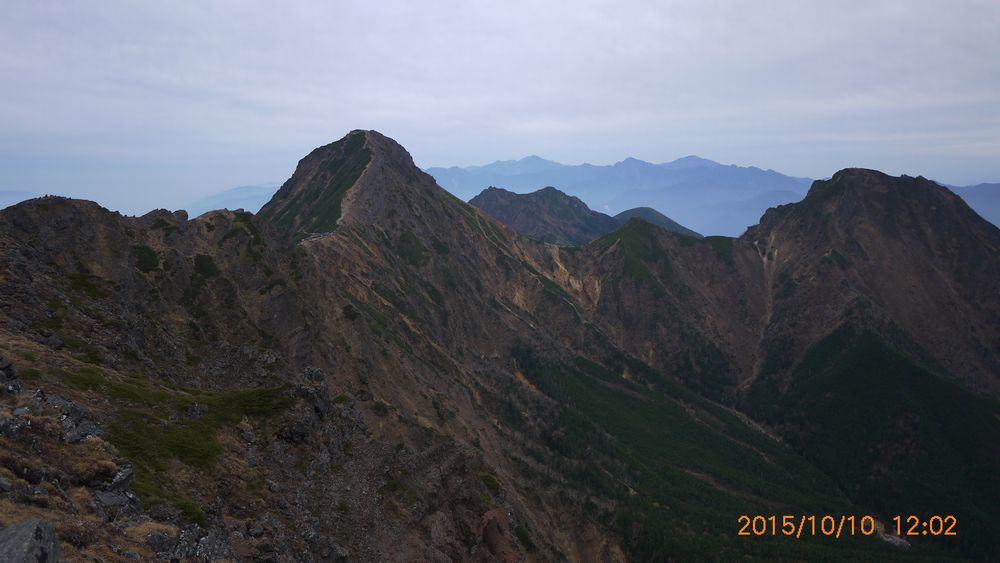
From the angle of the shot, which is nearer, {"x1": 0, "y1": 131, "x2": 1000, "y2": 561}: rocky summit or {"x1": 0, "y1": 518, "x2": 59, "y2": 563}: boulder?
{"x1": 0, "y1": 518, "x2": 59, "y2": 563}: boulder

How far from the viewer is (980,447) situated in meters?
180

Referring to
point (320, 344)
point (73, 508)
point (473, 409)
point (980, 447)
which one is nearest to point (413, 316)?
point (473, 409)

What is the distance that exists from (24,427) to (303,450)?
2409 centimetres
